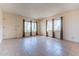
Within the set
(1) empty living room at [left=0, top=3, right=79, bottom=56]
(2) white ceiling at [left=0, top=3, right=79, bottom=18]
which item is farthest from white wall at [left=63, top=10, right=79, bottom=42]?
(2) white ceiling at [left=0, top=3, right=79, bottom=18]

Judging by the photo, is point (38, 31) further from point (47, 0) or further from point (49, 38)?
point (47, 0)

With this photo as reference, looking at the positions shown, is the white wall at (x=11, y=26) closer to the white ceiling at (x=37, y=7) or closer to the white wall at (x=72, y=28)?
the white ceiling at (x=37, y=7)

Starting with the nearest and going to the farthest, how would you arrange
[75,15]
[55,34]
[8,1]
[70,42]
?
[8,1] → [75,15] → [70,42] → [55,34]

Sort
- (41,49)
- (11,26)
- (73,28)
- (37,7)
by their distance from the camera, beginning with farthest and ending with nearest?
(11,26)
(73,28)
(41,49)
(37,7)

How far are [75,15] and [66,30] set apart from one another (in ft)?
2.60

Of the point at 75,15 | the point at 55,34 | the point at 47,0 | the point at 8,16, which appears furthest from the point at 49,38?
the point at 47,0

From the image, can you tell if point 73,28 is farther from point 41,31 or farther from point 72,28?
point 41,31

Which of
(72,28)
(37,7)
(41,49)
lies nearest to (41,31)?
(41,49)

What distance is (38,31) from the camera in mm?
4688

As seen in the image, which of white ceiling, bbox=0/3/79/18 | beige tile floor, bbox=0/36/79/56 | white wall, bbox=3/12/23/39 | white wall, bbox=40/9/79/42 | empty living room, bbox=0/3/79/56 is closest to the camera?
white ceiling, bbox=0/3/79/18

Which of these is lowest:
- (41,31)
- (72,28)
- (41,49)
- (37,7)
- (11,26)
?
(41,49)

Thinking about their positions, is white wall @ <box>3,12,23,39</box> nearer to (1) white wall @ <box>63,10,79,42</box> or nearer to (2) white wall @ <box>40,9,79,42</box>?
(2) white wall @ <box>40,9,79,42</box>

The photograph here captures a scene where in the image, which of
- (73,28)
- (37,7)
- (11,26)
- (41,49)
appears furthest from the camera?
(11,26)

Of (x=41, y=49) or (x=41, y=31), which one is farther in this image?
(x=41, y=31)
